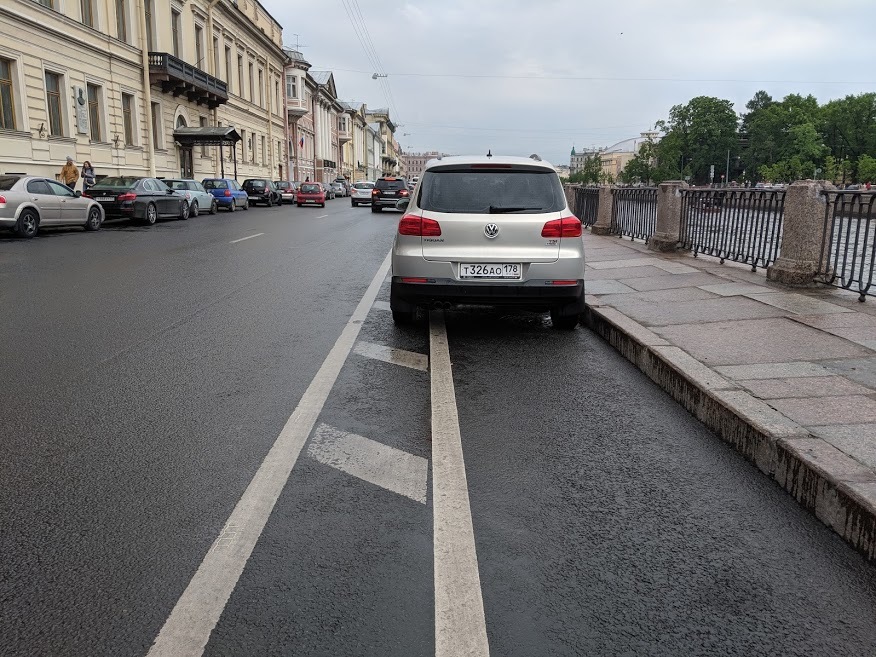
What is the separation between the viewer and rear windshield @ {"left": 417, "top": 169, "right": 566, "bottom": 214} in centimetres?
670

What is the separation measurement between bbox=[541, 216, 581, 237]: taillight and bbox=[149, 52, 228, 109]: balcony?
32.7 meters

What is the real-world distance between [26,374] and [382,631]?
13.5ft

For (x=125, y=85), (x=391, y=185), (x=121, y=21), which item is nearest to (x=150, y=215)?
(x=125, y=85)

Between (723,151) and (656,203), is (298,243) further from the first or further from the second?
(723,151)

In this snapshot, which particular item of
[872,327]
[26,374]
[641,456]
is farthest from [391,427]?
[872,327]

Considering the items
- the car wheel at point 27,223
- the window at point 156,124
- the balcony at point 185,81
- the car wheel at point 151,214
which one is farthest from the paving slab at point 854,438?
the window at point 156,124

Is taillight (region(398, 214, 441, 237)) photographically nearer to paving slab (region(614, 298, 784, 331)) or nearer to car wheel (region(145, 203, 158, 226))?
paving slab (region(614, 298, 784, 331))

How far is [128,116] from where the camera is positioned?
3322 centimetres

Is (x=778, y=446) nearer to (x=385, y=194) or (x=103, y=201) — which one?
(x=103, y=201)

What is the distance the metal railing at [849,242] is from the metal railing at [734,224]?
3.11 ft

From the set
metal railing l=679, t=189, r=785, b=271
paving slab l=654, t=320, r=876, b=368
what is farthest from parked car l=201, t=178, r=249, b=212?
paving slab l=654, t=320, r=876, b=368

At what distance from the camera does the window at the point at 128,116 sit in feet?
108

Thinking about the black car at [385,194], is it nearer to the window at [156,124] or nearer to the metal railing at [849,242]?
the window at [156,124]

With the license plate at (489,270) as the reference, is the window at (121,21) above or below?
above
